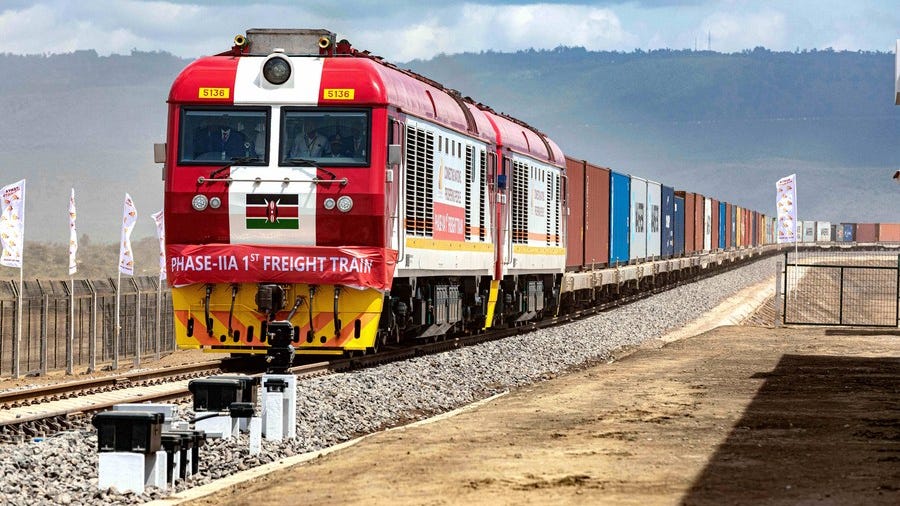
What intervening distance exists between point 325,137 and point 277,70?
991 mm

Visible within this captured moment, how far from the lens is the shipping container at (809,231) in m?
166

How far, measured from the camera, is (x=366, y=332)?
56.1 ft

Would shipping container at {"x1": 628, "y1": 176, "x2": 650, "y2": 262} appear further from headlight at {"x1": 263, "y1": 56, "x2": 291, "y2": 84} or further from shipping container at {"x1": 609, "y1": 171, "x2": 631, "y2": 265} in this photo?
headlight at {"x1": 263, "y1": 56, "x2": 291, "y2": 84}

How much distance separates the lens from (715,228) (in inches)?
2918

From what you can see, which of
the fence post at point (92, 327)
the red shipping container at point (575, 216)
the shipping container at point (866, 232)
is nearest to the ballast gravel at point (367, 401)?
the red shipping container at point (575, 216)

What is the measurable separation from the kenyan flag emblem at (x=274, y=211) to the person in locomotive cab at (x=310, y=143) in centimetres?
57

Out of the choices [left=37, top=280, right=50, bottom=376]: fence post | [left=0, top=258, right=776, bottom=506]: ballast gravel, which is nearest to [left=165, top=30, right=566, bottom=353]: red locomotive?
[left=0, top=258, right=776, bottom=506]: ballast gravel

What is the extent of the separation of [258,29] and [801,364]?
9.57m

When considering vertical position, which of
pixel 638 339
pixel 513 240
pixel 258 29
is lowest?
pixel 638 339

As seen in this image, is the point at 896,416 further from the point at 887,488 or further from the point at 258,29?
the point at 258,29

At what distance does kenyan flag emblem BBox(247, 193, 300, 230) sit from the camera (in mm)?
16922

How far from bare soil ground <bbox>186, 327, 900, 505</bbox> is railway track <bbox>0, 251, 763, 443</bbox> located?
8.03 ft

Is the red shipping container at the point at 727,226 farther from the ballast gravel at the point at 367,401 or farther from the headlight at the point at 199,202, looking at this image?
the headlight at the point at 199,202

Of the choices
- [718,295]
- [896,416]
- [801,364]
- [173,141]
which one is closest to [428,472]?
[896,416]
